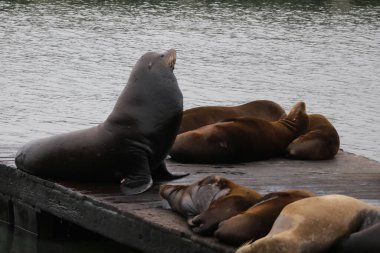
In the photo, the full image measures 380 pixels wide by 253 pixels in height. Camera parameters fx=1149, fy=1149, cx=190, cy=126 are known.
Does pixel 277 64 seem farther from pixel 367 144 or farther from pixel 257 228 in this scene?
pixel 257 228

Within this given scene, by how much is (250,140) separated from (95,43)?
1651 cm

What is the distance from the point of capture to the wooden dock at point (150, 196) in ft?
22.1

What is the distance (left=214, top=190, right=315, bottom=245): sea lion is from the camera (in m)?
6.04

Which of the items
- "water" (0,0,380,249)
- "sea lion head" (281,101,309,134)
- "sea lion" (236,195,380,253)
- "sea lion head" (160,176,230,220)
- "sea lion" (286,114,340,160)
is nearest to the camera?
"sea lion" (236,195,380,253)

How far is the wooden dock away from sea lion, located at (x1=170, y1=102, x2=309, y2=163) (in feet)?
0.30

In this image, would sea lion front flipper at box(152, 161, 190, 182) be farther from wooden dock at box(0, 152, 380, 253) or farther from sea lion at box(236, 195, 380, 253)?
sea lion at box(236, 195, 380, 253)

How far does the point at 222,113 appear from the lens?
9445mm

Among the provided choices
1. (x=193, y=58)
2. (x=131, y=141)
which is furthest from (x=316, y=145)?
(x=193, y=58)

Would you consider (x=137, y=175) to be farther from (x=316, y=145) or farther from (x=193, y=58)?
(x=193, y=58)

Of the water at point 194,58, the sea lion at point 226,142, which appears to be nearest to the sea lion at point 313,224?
the sea lion at point 226,142

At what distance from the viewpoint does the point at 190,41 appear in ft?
84.6

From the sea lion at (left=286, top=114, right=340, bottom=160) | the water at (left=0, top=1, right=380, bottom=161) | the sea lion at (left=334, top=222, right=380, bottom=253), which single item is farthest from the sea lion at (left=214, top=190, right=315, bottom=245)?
the water at (left=0, top=1, right=380, bottom=161)

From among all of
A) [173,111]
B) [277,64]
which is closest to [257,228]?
[173,111]

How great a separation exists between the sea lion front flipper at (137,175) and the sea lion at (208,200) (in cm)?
45
